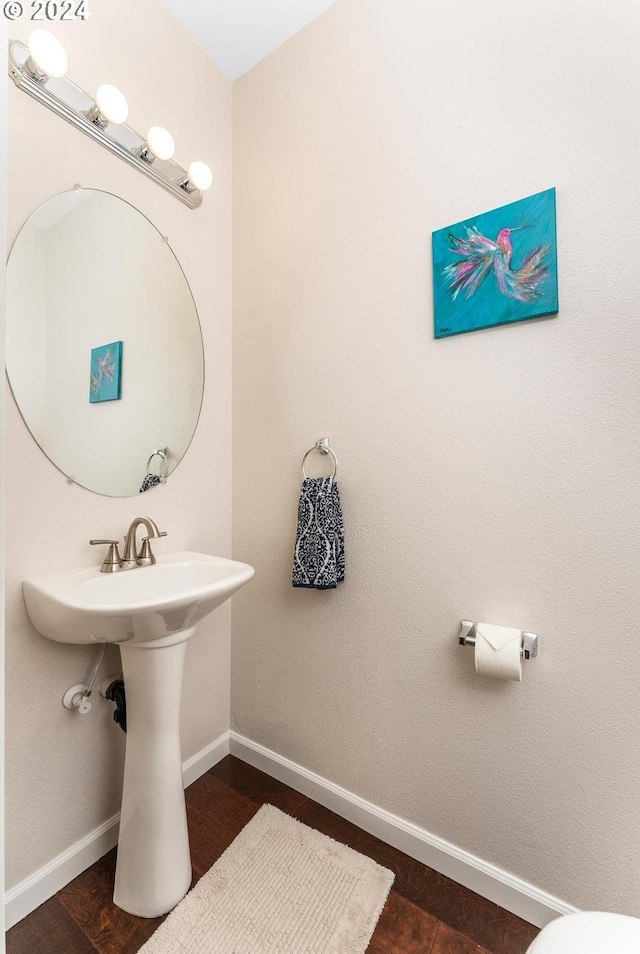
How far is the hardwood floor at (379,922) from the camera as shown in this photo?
1.12m

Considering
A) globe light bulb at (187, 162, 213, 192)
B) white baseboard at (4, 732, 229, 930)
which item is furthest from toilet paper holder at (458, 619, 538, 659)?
globe light bulb at (187, 162, 213, 192)

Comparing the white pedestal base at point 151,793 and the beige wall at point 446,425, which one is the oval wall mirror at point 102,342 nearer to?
the beige wall at point 446,425

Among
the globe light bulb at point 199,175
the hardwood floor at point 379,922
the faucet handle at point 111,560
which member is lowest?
the hardwood floor at point 379,922

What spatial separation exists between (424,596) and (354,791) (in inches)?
28.0

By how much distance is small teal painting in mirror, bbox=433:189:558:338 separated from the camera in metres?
1.12

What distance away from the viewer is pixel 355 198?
1.45 m

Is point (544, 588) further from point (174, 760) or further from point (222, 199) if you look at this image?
point (222, 199)

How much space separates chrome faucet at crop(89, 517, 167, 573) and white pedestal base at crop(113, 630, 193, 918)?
0.74ft

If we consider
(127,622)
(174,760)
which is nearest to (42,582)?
(127,622)

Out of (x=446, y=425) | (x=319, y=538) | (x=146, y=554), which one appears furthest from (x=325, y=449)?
(x=146, y=554)

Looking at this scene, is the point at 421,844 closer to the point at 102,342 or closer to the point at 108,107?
the point at 102,342

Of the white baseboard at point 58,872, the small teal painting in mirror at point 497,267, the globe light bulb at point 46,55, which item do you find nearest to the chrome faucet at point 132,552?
the white baseboard at point 58,872

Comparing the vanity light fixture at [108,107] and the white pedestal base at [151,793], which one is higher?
the vanity light fixture at [108,107]

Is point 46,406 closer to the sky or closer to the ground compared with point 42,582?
closer to the sky
